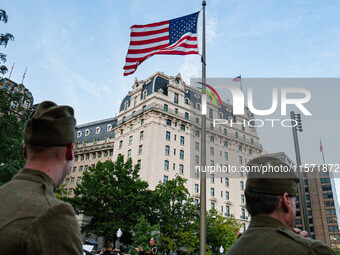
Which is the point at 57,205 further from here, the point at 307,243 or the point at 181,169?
the point at 181,169

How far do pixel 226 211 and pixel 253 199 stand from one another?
59.4 m

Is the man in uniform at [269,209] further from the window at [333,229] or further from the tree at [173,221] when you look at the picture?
the window at [333,229]

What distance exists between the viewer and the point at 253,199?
98.0 inches

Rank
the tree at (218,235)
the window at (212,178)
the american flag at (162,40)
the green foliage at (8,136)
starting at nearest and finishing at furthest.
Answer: the american flag at (162,40), the green foliage at (8,136), the tree at (218,235), the window at (212,178)

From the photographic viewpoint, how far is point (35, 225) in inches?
62.4

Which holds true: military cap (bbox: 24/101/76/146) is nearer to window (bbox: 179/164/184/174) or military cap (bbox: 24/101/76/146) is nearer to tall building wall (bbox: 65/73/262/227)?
tall building wall (bbox: 65/73/262/227)

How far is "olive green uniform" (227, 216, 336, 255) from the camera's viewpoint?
1.97m

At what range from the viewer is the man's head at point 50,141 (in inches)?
78.2

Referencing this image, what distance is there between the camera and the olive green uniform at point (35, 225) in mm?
1539

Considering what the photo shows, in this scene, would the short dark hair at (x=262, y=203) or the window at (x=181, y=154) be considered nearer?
the short dark hair at (x=262, y=203)

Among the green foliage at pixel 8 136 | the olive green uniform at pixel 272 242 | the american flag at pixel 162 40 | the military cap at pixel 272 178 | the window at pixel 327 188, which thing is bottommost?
the olive green uniform at pixel 272 242

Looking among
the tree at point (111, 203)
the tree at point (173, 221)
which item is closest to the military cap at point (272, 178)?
the tree at point (111, 203)

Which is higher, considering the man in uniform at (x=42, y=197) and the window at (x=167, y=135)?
the window at (x=167, y=135)

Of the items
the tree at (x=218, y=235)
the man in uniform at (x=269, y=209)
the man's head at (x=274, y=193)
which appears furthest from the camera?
the tree at (x=218, y=235)
